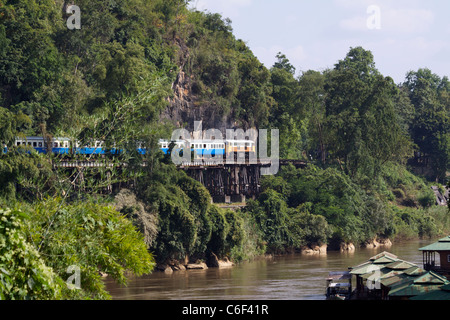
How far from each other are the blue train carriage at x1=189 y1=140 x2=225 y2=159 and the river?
1173 centimetres

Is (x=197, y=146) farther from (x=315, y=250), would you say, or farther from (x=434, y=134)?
(x=434, y=134)

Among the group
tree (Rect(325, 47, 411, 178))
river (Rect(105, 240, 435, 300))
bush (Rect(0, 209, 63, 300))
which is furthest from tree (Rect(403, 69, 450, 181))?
bush (Rect(0, 209, 63, 300))

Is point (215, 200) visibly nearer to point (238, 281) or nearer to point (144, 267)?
point (238, 281)

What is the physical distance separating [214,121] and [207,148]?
7862 mm

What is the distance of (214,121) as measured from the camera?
67.9 metres

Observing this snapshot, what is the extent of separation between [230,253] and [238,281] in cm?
892

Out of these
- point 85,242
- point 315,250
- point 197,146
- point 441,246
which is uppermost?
point 197,146

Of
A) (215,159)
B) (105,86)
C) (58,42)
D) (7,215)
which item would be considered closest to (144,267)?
(7,215)

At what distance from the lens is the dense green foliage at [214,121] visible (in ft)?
149

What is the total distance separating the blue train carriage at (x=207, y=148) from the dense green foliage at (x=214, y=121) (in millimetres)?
3911

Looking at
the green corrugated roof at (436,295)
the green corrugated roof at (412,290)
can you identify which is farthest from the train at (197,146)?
the green corrugated roof at (436,295)

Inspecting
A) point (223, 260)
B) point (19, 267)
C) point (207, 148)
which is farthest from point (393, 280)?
point (207, 148)

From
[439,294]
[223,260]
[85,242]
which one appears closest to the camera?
[85,242]

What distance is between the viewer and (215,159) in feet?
194
